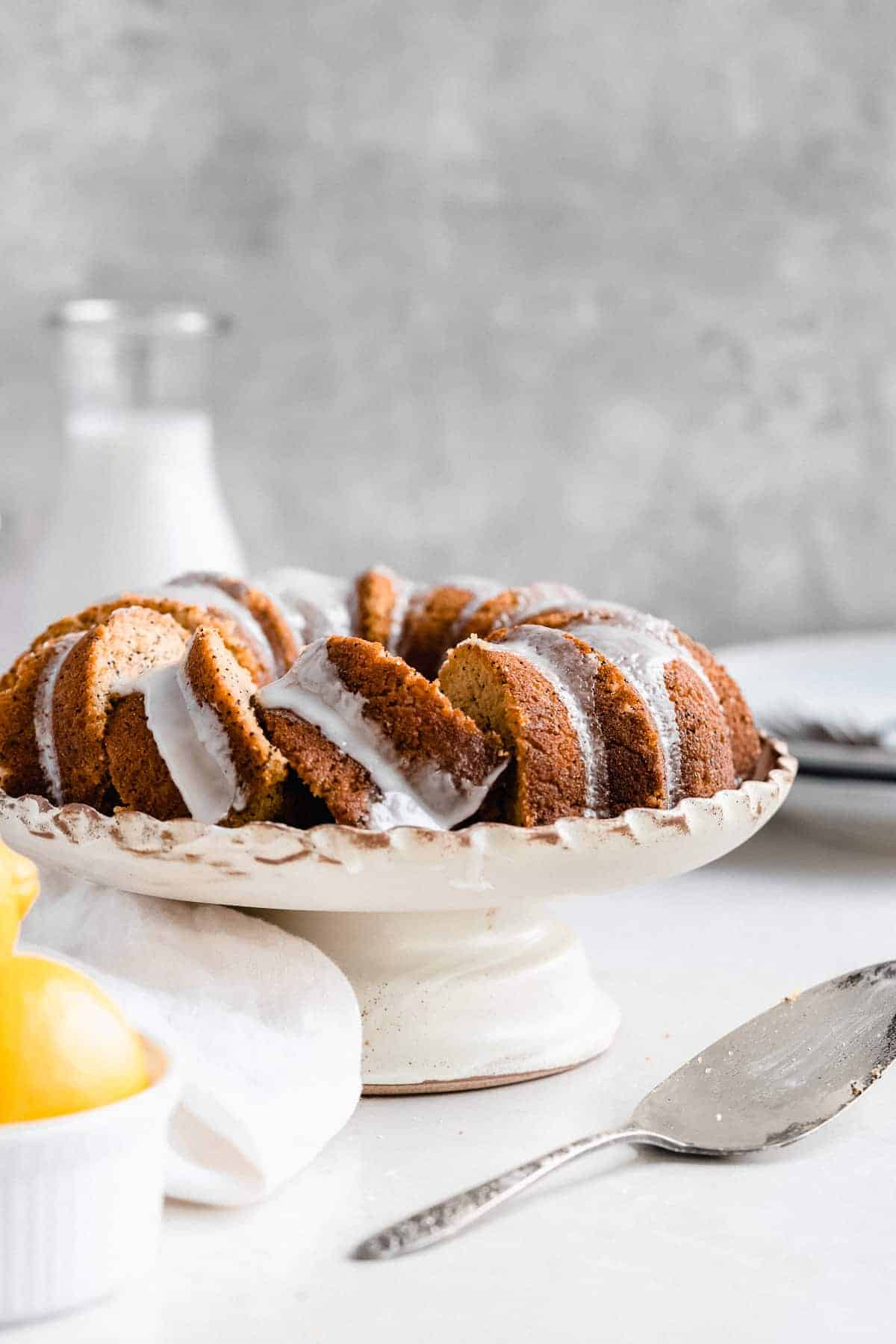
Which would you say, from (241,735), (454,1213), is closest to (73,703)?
(241,735)

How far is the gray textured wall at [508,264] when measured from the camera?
2016 mm

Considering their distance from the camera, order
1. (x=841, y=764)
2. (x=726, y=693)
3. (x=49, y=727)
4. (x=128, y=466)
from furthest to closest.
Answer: (x=128, y=466) → (x=841, y=764) → (x=726, y=693) → (x=49, y=727)

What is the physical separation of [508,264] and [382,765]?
4.82 feet

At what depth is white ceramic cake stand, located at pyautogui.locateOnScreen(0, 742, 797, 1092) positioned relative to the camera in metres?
0.69

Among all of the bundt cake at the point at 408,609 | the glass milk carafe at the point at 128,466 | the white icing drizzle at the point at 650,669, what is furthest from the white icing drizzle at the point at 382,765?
the glass milk carafe at the point at 128,466

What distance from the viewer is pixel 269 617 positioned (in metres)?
0.95

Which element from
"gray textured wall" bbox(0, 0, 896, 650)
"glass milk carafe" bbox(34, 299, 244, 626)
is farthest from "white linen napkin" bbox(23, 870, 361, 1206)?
"gray textured wall" bbox(0, 0, 896, 650)

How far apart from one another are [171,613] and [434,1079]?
0.31m

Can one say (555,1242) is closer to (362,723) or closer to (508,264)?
(362,723)

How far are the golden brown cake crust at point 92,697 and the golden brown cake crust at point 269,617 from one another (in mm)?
102

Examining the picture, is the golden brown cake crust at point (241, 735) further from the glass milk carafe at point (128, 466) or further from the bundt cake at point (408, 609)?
the glass milk carafe at point (128, 466)

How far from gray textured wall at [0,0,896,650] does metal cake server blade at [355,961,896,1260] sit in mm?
1357

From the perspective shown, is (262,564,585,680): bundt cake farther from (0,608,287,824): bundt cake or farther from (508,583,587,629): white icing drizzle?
(0,608,287,824): bundt cake

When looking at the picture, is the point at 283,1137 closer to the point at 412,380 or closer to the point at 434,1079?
the point at 434,1079
